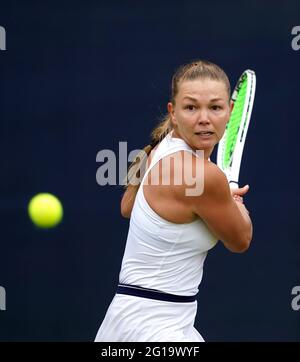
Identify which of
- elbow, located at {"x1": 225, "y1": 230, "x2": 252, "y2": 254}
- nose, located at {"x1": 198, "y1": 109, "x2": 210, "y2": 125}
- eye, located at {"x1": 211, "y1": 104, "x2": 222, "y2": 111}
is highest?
eye, located at {"x1": 211, "y1": 104, "x2": 222, "y2": 111}

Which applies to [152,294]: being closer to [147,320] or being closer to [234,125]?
[147,320]

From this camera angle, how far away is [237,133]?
3.70 metres

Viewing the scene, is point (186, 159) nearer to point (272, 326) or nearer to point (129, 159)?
point (129, 159)

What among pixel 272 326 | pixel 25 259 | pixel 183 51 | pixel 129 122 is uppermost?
pixel 183 51

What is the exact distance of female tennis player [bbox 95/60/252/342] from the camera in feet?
9.60

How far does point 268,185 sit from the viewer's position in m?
4.84

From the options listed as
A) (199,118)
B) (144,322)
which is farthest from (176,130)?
(144,322)

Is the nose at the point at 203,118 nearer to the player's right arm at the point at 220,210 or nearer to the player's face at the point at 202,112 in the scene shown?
the player's face at the point at 202,112

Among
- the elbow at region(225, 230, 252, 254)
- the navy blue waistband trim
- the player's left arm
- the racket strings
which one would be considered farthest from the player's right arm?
the racket strings

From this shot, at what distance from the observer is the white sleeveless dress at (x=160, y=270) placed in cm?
296

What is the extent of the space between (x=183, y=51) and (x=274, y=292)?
142cm

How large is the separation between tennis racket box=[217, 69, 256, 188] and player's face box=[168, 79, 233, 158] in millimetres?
588

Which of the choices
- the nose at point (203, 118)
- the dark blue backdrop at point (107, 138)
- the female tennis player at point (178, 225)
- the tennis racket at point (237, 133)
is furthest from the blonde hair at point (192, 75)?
the dark blue backdrop at point (107, 138)

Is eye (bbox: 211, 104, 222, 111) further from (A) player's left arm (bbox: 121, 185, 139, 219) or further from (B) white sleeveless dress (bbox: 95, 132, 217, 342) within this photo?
(A) player's left arm (bbox: 121, 185, 139, 219)
